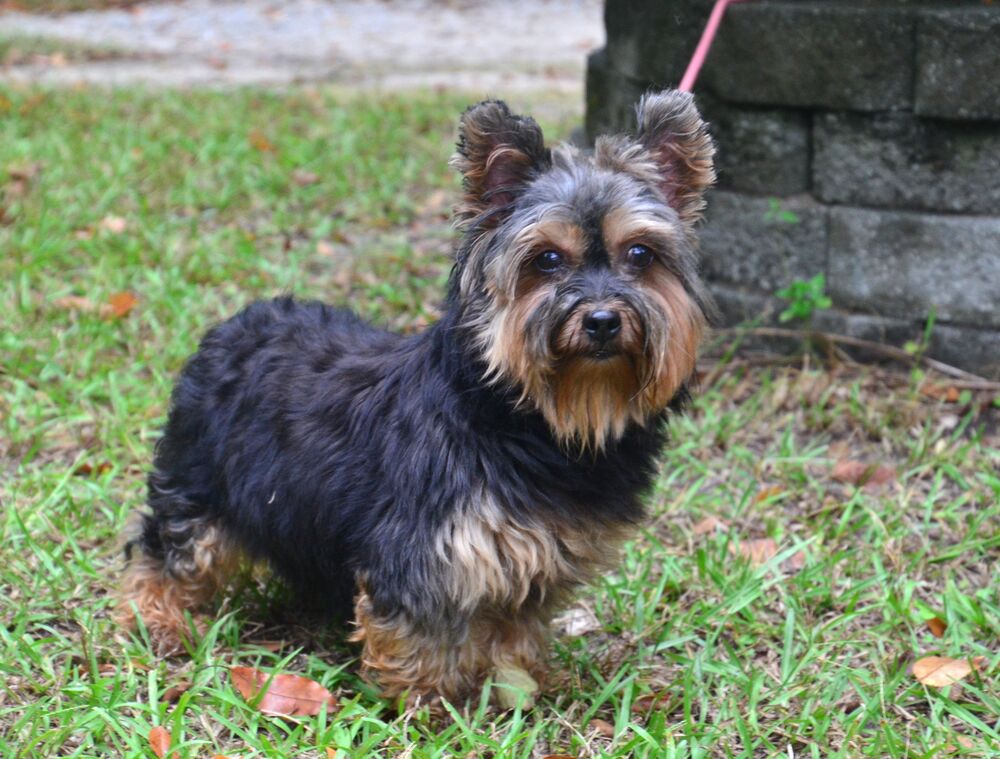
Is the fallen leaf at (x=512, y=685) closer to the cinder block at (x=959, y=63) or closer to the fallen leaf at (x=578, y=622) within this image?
the fallen leaf at (x=578, y=622)

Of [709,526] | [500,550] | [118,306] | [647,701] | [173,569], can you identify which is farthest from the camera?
[118,306]

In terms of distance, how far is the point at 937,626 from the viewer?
411 centimetres

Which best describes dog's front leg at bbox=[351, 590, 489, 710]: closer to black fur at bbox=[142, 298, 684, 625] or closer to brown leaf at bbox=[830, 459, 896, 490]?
black fur at bbox=[142, 298, 684, 625]

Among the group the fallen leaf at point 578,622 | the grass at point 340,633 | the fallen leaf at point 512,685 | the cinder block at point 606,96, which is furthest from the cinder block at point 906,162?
the fallen leaf at point 512,685

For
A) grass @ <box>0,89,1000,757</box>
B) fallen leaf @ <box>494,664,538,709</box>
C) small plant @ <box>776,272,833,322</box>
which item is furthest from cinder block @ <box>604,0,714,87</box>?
fallen leaf @ <box>494,664,538,709</box>

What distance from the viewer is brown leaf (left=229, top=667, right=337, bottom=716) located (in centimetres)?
356

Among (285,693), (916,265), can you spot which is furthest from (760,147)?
(285,693)

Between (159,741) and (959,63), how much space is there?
4.08 metres

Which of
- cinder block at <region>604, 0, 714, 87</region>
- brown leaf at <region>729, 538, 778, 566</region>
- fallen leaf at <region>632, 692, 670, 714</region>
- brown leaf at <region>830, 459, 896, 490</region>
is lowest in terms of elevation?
brown leaf at <region>830, 459, 896, 490</region>

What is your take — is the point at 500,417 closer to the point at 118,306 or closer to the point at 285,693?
the point at 285,693

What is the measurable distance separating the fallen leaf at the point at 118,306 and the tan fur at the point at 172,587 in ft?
7.50

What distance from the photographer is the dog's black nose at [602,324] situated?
123 inches

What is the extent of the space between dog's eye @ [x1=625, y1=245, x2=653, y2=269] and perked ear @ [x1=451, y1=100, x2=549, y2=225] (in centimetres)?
34

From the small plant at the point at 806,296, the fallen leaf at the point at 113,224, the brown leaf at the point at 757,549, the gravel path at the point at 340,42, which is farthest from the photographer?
the gravel path at the point at 340,42
